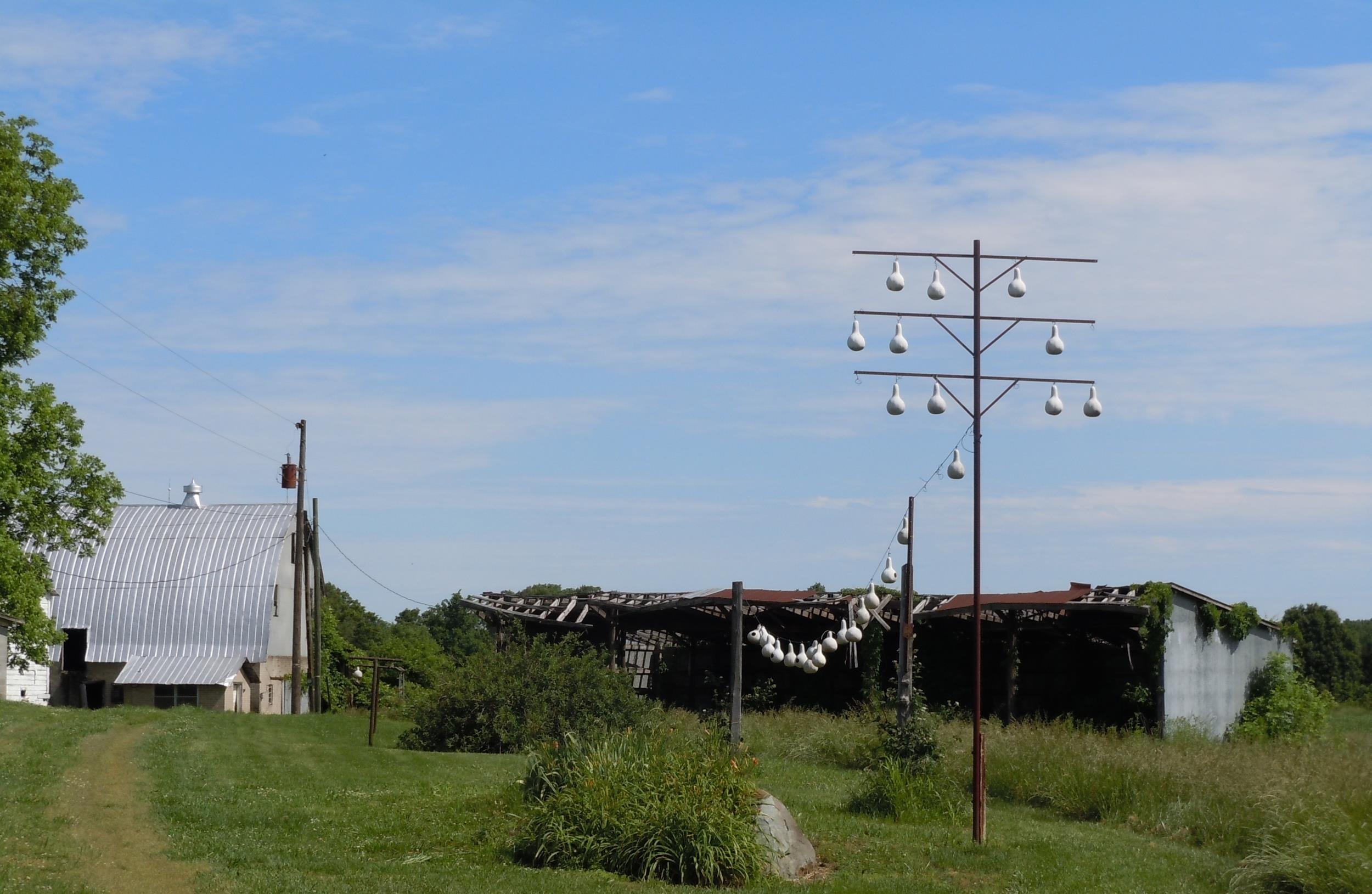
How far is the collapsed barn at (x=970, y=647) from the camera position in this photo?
3045cm

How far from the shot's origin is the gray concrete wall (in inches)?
1171

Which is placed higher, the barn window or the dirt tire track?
the dirt tire track

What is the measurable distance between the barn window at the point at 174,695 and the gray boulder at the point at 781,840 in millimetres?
33621

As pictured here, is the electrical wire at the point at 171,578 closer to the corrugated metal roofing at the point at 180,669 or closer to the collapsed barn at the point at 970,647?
the corrugated metal roofing at the point at 180,669

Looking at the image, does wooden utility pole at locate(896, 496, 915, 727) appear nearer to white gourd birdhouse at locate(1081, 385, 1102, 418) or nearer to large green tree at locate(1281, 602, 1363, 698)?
white gourd birdhouse at locate(1081, 385, 1102, 418)

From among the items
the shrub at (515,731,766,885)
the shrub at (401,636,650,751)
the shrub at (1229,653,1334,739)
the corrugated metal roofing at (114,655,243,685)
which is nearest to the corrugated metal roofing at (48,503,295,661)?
the corrugated metal roofing at (114,655,243,685)

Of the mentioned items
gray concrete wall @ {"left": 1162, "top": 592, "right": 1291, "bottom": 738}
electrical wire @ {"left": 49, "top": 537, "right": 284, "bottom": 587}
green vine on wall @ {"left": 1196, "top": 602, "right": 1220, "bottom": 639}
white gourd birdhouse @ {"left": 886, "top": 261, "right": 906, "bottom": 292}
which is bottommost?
gray concrete wall @ {"left": 1162, "top": 592, "right": 1291, "bottom": 738}

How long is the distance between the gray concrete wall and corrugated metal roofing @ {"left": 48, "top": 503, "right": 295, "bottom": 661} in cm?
2954

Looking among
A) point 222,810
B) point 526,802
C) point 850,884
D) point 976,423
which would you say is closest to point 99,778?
point 222,810

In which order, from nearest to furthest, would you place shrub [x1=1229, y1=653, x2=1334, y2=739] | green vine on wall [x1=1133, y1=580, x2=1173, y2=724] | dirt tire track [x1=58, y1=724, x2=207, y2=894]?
dirt tire track [x1=58, y1=724, x2=207, y2=894]
green vine on wall [x1=1133, y1=580, x2=1173, y2=724]
shrub [x1=1229, y1=653, x2=1334, y2=739]

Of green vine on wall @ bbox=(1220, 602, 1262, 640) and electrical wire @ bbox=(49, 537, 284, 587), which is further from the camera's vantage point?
electrical wire @ bbox=(49, 537, 284, 587)

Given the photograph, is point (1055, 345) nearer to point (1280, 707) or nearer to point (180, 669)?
point (1280, 707)

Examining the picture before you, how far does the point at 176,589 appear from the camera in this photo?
152 ft

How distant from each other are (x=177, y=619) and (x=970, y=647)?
27.0 m
